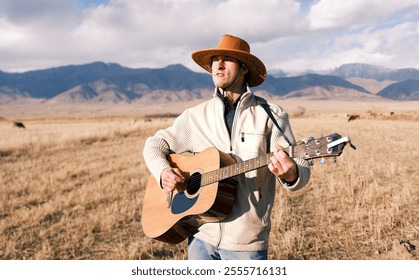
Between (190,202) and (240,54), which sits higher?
(240,54)

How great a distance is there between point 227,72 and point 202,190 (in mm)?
966

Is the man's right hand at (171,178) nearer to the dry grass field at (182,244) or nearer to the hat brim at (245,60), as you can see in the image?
the hat brim at (245,60)

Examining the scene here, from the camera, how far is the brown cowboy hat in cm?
312

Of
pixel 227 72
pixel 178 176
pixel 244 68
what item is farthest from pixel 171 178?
pixel 244 68

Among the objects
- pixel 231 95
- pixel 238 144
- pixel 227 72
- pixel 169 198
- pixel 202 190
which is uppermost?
pixel 227 72

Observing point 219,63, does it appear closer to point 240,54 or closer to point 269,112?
A: point 240,54

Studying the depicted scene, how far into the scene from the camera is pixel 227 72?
319 centimetres

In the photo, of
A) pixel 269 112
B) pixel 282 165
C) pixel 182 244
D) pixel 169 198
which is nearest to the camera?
pixel 282 165

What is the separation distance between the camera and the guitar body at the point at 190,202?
3041mm

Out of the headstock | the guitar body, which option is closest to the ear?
the guitar body

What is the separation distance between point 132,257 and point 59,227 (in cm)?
217

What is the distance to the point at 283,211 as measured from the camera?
676 cm

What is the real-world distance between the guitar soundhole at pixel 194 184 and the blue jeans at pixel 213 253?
14.9 inches
